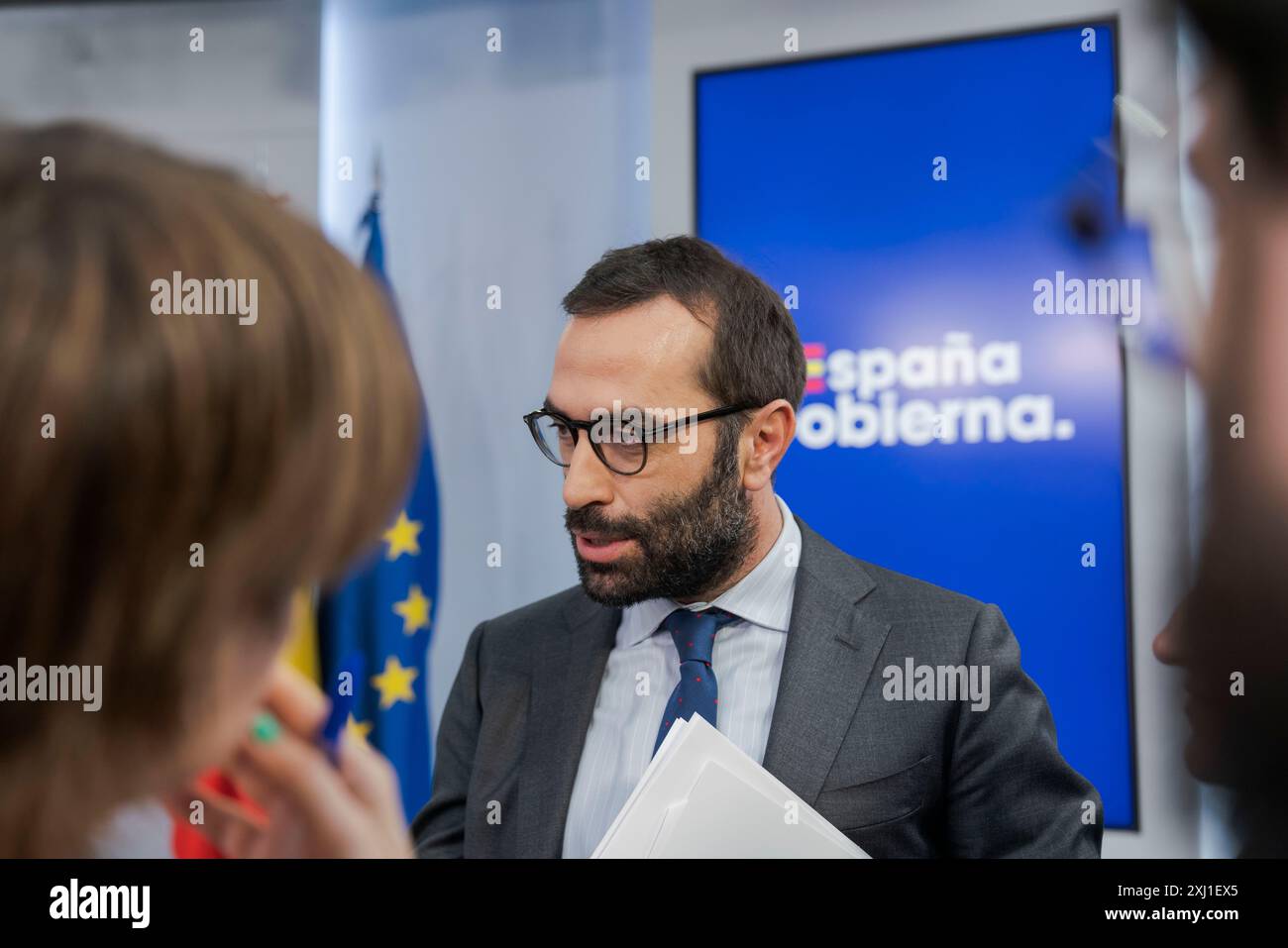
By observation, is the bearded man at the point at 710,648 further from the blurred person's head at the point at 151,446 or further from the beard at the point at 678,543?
the blurred person's head at the point at 151,446

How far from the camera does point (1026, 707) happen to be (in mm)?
1807

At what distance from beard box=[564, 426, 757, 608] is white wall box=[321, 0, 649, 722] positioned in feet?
2.08

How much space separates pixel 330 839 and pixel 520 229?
1.84 m

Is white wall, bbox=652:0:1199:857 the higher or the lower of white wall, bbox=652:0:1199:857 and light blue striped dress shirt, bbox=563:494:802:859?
the higher

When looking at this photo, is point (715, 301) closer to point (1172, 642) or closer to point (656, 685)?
point (656, 685)

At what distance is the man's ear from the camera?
1982 millimetres

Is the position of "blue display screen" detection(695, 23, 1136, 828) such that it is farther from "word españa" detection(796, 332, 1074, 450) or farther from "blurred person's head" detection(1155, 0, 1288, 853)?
"blurred person's head" detection(1155, 0, 1288, 853)

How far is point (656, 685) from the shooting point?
1.88 m

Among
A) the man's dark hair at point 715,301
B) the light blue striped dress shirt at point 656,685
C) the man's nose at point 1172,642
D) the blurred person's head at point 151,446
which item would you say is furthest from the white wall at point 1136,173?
the blurred person's head at point 151,446

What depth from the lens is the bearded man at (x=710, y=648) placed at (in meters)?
1.75
